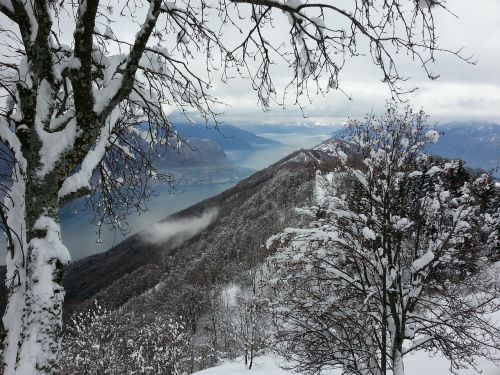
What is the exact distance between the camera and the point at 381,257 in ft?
28.7

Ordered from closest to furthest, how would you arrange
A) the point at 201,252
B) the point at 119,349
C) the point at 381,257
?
the point at 381,257 → the point at 119,349 → the point at 201,252

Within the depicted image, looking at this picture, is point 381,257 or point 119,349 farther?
point 119,349

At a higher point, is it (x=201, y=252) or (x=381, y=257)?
(x=381, y=257)

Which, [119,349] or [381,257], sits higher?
[381,257]

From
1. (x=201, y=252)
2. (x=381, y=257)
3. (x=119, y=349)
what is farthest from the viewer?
(x=201, y=252)

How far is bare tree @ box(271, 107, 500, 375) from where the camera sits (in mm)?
8523

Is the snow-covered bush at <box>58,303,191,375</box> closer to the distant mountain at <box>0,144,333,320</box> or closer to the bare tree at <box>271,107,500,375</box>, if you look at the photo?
the distant mountain at <box>0,144,333,320</box>

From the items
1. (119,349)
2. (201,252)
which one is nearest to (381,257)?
(119,349)

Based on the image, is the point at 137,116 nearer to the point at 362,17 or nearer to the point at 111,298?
the point at 362,17

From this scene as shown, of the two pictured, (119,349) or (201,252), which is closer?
(119,349)

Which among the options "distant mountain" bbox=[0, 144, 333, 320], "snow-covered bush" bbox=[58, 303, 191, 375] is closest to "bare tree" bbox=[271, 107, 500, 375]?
"snow-covered bush" bbox=[58, 303, 191, 375]

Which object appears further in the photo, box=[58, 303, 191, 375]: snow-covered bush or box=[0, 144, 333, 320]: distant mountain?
box=[0, 144, 333, 320]: distant mountain

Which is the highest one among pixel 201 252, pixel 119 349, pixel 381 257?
pixel 381 257

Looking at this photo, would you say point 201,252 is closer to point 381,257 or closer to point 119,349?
point 119,349
